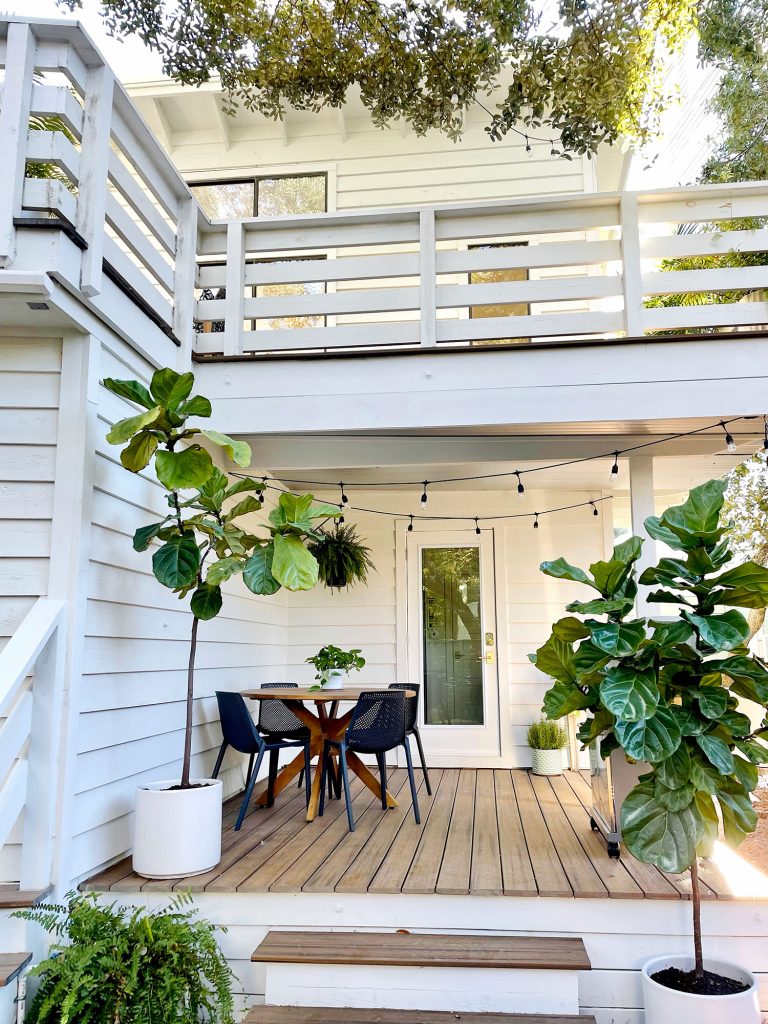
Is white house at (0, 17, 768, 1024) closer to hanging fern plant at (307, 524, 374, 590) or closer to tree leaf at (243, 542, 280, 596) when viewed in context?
hanging fern plant at (307, 524, 374, 590)

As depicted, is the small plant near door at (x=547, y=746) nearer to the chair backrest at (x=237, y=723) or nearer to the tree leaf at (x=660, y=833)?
the chair backrest at (x=237, y=723)

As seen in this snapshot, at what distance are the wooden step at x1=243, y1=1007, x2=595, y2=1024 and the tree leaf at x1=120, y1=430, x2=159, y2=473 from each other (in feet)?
7.21

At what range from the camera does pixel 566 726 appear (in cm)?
613

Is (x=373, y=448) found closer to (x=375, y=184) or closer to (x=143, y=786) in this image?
(x=143, y=786)

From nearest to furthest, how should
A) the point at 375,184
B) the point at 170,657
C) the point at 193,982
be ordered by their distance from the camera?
the point at 193,982
the point at 170,657
the point at 375,184

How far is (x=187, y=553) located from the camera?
3.38 metres

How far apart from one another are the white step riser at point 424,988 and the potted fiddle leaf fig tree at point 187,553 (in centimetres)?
68

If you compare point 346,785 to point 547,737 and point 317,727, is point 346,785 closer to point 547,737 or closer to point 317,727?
point 317,727

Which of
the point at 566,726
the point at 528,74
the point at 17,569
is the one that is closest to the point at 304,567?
the point at 17,569

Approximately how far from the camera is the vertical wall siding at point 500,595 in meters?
6.32

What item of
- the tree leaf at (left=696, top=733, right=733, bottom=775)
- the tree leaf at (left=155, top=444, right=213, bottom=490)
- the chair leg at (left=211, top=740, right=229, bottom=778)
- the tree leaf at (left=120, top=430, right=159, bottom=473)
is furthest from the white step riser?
the tree leaf at (left=120, top=430, right=159, bottom=473)

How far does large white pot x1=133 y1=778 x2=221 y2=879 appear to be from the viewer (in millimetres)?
3174

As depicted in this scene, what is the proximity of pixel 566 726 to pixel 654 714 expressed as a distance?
3827 mm

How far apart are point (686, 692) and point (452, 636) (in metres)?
3.78
